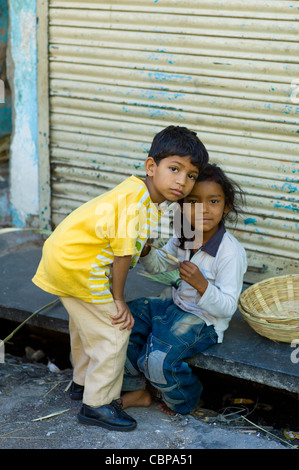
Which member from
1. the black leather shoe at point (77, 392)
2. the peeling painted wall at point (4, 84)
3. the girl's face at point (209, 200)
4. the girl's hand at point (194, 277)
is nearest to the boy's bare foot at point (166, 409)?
the black leather shoe at point (77, 392)

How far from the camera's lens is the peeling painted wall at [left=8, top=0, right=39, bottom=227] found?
437cm

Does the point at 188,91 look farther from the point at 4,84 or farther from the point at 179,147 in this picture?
the point at 4,84

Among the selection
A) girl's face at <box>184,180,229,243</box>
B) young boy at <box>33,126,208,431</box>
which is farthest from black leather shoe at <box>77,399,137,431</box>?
girl's face at <box>184,180,229,243</box>

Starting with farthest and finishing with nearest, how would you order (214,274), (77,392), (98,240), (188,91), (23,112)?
(23,112) < (188,91) < (77,392) < (214,274) < (98,240)

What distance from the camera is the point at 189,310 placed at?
2986 millimetres

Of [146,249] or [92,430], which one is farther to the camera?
[146,249]

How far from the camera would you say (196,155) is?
262 centimetres

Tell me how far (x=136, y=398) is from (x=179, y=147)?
1.33m

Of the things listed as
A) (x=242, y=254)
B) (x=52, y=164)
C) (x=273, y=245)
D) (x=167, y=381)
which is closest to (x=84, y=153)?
(x=52, y=164)

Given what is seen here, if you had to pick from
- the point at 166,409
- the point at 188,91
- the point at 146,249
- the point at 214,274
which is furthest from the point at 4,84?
the point at 166,409

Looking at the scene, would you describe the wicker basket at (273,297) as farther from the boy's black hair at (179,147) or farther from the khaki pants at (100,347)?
the boy's black hair at (179,147)

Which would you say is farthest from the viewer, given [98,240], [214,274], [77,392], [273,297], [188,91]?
[188,91]

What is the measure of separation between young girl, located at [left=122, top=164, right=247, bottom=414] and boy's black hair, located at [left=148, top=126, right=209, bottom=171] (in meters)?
0.23

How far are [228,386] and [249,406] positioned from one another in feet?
1.21
